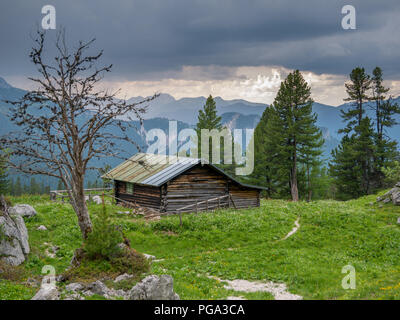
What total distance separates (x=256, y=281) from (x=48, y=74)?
1378cm

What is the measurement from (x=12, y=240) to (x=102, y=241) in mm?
6489

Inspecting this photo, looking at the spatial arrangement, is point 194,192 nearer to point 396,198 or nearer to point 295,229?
point 295,229

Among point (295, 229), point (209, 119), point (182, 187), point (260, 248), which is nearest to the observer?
point (260, 248)

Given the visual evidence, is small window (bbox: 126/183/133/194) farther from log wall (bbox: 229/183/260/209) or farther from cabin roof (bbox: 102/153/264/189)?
log wall (bbox: 229/183/260/209)

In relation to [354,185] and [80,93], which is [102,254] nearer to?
[80,93]

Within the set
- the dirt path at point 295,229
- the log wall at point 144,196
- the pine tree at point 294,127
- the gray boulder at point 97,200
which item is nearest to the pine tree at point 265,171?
the pine tree at point 294,127

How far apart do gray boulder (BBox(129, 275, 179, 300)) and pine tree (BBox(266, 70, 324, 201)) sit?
36.8 meters

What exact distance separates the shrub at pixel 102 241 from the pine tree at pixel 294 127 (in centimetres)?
3530

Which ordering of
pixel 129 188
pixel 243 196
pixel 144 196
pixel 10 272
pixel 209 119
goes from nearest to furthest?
1. pixel 10 272
2. pixel 144 196
3. pixel 243 196
4. pixel 129 188
5. pixel 209 119

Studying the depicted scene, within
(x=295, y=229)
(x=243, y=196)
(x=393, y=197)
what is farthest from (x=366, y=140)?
(x=295, y=229)

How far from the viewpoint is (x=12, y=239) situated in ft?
53.0

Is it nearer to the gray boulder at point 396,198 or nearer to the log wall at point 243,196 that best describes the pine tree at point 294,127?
the log wall at point 243,196
